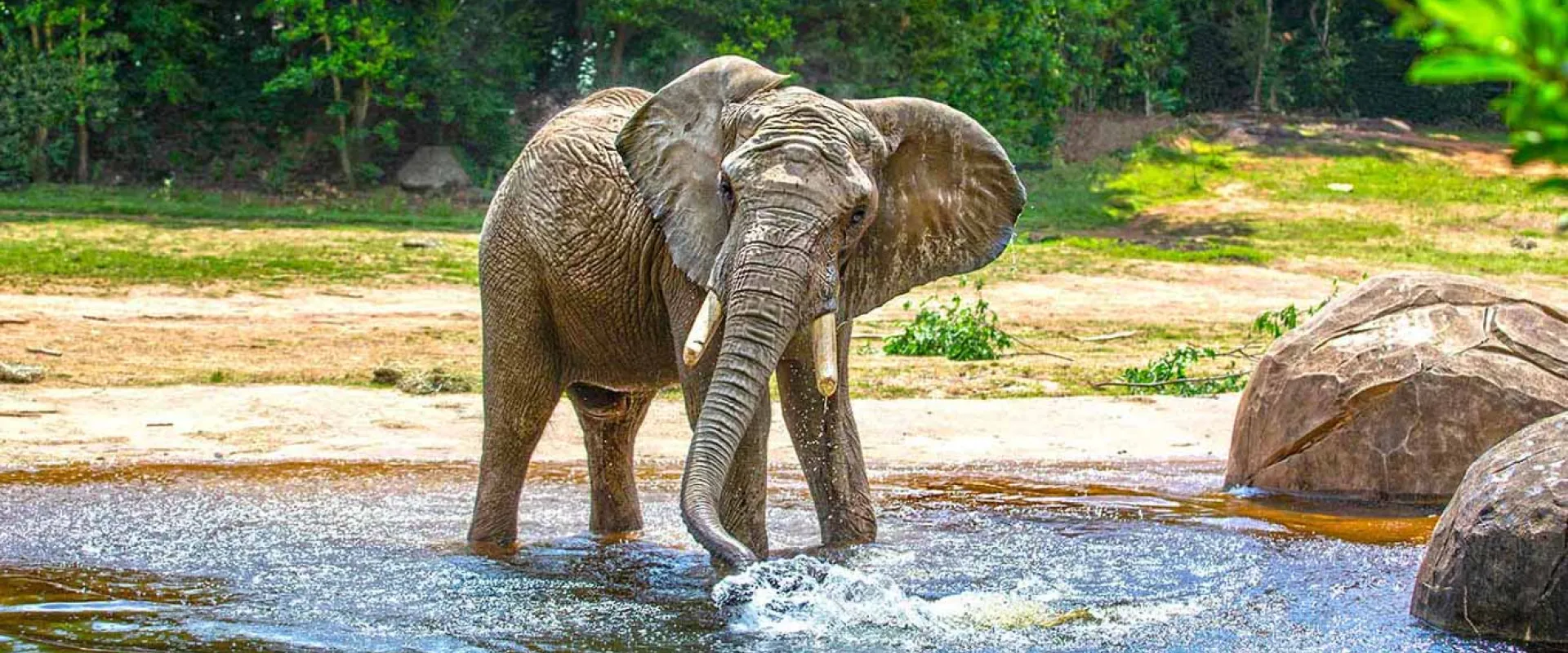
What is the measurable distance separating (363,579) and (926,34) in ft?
74.8

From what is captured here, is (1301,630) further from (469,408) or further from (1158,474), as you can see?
(469,408)

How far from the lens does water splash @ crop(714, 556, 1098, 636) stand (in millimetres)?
6273

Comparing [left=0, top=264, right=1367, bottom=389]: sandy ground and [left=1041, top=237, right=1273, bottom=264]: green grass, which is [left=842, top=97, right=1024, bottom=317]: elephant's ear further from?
[left=1041, top=237, right=1273, bottom=264]: green grass

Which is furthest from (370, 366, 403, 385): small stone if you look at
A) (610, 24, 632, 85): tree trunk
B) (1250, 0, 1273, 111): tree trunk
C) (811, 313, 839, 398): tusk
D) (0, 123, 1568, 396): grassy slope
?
(1250, 0, 1273, 111): tree trunk

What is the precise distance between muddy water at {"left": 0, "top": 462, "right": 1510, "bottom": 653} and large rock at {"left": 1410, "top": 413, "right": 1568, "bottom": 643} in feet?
0.41

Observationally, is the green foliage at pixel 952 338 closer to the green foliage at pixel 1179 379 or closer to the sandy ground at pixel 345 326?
the sandy ground at pixel 345 326

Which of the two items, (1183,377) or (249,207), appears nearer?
(1183,377)

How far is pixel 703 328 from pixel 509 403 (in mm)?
1794

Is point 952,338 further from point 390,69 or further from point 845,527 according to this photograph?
point 390,69

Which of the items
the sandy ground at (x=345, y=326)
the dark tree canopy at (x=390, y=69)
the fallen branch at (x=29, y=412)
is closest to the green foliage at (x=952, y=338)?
the sandy ground at (x=345, y=326)

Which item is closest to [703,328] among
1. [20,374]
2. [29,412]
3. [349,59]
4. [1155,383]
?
[29,412]

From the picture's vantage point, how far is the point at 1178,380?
1222 centimetres

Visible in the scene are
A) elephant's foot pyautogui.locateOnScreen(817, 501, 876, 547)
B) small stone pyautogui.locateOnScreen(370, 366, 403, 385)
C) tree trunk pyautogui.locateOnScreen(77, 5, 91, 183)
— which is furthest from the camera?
tree trunk pyautogui.locateOnScreen(77, 5, 91, 183)

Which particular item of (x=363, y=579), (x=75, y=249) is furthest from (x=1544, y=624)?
(x=75, y=249)
